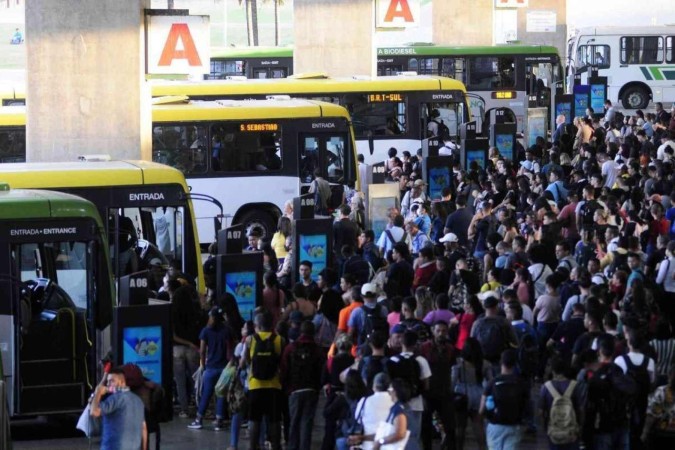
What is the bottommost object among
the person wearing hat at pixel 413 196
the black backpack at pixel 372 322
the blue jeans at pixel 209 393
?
the blue jeans at pixel 209 393

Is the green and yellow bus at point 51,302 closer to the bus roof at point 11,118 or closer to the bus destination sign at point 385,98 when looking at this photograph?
the bus roof at point 11,118

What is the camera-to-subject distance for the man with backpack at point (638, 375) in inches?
501

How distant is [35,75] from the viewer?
2161cm

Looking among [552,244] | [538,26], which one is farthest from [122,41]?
[538,26]

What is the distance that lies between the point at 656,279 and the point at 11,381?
689 cm

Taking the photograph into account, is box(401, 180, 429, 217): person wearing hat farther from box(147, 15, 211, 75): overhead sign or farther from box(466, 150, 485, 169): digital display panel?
box(466, 150, 485, 169): digital display panel

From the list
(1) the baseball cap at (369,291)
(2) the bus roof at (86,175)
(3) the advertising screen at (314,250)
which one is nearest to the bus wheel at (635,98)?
(3) the advertising screen at (314,250)

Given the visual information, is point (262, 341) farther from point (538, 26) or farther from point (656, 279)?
point (538, 26)

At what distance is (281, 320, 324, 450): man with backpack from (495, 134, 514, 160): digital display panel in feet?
57.8

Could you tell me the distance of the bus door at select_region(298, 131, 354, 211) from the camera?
87.3 ft

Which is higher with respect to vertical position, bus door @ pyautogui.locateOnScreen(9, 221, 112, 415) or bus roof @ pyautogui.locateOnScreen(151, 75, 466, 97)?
bus roof @ pyautogui.locateOnScreen(151, 75, 466, 97)

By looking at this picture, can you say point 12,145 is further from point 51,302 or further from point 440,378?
point 440,378

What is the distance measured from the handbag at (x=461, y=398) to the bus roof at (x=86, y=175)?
7.07m

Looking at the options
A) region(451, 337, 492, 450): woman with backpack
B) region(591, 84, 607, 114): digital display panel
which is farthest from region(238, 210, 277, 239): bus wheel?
region(591, 84, 607, 114): digital display panel
